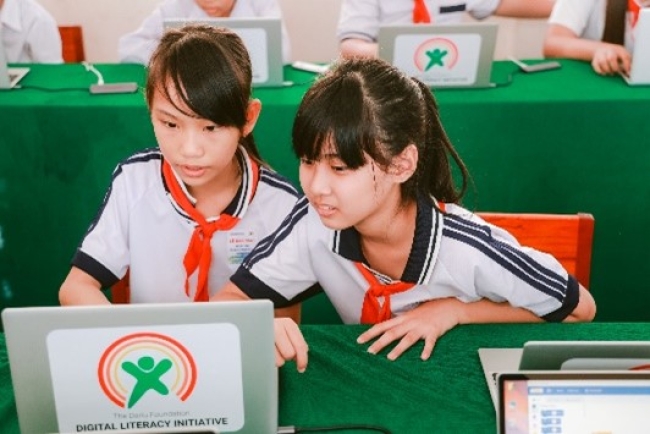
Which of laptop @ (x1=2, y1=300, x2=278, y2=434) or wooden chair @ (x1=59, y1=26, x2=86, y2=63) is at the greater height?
laptop @ (x1=2, y1=300, x2=278, y2=434)

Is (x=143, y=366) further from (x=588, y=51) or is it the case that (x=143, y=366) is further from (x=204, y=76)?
(x=588, y=51)

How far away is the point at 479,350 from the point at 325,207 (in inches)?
12.1

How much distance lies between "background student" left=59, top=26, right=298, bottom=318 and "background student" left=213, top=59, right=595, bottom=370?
0.50ft

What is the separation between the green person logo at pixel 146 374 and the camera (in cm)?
90

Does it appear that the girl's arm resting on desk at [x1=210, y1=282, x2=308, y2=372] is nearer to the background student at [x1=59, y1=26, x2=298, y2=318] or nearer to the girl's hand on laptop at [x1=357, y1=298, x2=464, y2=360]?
the girl's hand on laptop at [x1=357, y1=298, x2=464, y2=360]

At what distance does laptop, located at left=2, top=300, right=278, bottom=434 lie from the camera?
2.86ft

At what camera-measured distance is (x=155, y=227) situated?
4.84ft

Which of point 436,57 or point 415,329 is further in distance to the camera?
point 436,57

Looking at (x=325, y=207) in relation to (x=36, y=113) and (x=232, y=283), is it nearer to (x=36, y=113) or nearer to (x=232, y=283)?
(x=232, y=283)

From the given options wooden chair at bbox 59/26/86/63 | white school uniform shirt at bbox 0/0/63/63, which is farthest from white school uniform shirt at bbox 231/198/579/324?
wooden chair at bbox 59/26/86/63

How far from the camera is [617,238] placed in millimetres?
2203

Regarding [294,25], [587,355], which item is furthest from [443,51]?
[294,25]

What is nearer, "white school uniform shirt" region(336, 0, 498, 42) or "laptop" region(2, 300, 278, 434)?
"laptop" region(2, 300, 278, 434)

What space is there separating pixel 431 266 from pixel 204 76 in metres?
0.46
